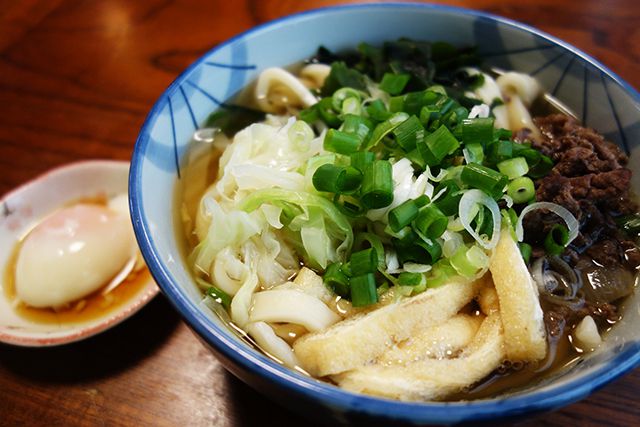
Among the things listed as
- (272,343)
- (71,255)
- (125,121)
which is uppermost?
(272,343)

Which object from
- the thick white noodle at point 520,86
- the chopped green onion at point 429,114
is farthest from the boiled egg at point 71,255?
the thick white noodle at point 520,86

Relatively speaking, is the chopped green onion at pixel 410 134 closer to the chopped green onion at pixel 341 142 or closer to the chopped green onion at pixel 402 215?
the chopped green onion at pixel 341 142

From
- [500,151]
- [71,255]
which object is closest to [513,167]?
[500,151]

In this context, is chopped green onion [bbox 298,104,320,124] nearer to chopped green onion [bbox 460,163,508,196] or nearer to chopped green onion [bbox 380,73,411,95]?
chopped green onion [bbox 380,73,411,95]

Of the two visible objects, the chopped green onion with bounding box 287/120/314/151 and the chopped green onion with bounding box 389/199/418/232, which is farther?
the chopped green onion with bounding box 287/120/314/151

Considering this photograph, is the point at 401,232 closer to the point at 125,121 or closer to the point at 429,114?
the point at 429,114

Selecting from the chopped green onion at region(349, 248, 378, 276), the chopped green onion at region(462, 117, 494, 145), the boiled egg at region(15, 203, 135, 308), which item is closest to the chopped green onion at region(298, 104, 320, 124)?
the chopped green onion at region(462, 117, 494, 145)

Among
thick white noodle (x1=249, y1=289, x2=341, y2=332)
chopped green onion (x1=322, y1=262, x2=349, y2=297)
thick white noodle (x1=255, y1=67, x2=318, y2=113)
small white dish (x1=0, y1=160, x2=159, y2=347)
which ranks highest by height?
thick white noodle (x1=255, y1=67, x2=318, y2=113)
